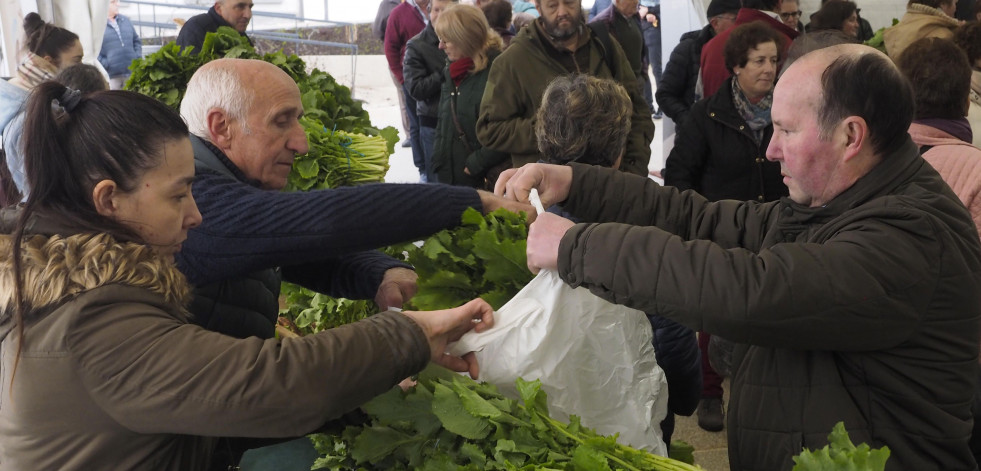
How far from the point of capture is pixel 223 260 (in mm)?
2102

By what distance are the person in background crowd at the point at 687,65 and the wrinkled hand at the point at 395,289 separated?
12.3 feet

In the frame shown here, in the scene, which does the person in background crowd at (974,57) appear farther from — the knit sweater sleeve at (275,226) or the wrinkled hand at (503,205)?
the knit sweater sleeve at (275,226)

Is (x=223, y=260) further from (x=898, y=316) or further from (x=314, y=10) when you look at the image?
(x=314, y=10)

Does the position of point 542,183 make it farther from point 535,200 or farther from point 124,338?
point 124,338

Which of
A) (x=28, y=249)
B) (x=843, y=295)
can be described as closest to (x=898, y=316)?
(x=843, y=295)

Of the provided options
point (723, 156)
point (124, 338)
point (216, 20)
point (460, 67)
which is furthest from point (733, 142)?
point (124, 338)

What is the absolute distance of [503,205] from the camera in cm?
228

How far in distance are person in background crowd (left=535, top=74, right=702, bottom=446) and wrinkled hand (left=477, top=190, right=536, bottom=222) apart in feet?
2.03

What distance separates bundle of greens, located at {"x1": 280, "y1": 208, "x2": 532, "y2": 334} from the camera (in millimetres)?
2068

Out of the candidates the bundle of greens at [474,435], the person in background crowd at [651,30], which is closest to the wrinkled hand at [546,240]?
the bundle of greens at [474,435]

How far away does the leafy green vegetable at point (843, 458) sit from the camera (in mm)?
1361

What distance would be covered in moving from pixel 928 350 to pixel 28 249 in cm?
160

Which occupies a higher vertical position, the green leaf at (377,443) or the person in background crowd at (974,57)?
the person in background crowd at (974,57)

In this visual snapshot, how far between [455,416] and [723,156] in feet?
10.1
